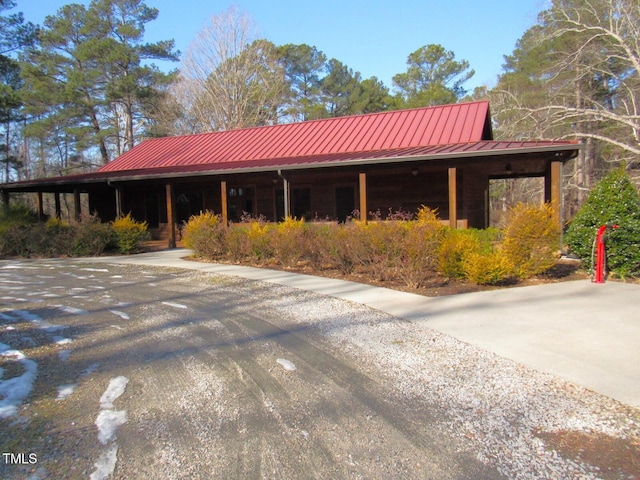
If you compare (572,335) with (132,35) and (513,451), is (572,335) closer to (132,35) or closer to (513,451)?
(513,451)

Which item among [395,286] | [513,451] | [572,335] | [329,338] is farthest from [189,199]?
[513,451]

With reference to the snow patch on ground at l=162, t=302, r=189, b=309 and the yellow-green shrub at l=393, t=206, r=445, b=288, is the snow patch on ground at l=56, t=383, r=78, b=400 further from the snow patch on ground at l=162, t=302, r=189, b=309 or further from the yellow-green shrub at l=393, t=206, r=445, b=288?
the yellow-green shrub at l=393, t=206, r=445, b=288

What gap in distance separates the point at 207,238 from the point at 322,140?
26.0 feet

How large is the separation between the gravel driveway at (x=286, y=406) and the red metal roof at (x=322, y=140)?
10678 mm

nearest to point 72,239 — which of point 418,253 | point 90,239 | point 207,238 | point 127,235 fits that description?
point 90,239

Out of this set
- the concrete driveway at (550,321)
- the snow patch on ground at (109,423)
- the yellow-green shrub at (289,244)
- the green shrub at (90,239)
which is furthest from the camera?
the green shrub at (90,239)

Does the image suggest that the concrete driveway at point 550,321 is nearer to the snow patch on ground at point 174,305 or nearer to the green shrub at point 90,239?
the snow patch on ground at point 174,305

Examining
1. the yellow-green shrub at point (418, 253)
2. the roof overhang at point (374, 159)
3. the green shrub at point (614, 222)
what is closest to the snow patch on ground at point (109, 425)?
the yellow-green shrub at point (418, 253)

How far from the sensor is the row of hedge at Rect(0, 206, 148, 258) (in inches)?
611

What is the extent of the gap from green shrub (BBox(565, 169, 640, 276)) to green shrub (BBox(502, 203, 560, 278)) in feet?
3.15

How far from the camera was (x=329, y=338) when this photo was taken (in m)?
5.41

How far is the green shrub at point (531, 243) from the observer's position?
27.5ft

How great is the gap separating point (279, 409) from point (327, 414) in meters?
0.39

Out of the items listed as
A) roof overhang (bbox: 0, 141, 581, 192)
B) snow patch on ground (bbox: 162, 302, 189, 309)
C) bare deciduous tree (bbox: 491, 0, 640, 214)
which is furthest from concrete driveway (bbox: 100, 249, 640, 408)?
bare deciduous tree (bbox: 491, 0, 640, 214)
